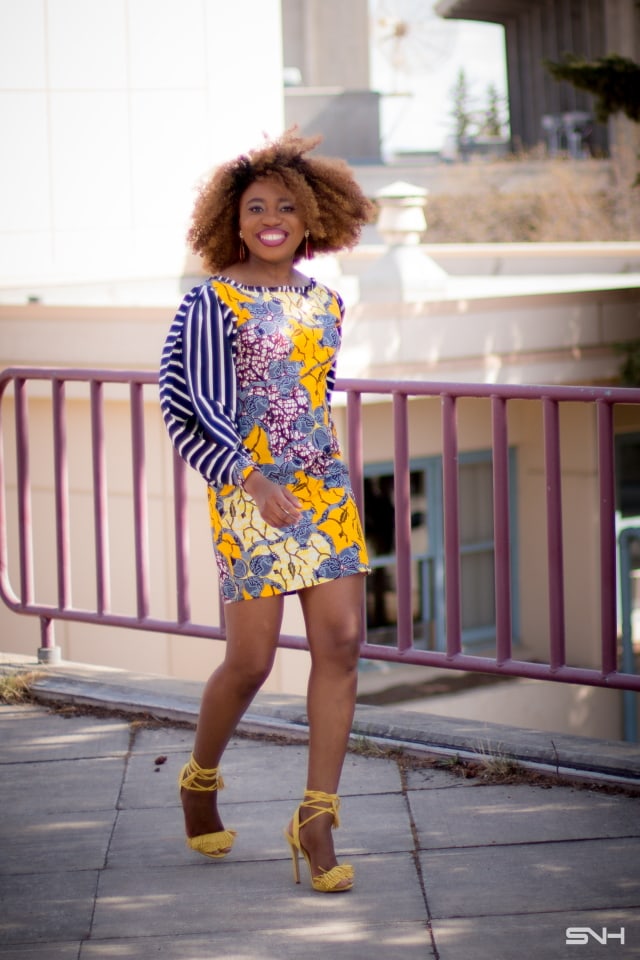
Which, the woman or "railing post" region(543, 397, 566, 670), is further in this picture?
"railing post" region(543, 397, 566, 670)

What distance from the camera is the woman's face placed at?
3.49 metres

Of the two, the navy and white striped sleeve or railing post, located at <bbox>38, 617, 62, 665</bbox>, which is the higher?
the navy and white striped sleeve

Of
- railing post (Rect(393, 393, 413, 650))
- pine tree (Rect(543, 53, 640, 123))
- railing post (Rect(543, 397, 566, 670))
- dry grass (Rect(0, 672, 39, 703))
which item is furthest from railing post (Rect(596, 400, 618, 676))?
pine tree (Rect(543, 53, 640, 123))

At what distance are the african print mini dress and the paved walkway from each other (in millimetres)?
777

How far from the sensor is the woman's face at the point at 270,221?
3494mm

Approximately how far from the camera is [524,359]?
1425 centimetres

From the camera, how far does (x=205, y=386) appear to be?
3.37 m

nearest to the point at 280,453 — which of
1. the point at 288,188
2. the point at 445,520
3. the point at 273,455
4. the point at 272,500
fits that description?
the point at 273,455

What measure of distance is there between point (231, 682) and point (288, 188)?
1.27 m

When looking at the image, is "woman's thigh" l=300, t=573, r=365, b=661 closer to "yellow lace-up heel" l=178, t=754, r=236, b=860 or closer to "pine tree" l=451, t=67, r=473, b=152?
"yellow lace-up heel" l=178, t=754, r=236, b=860

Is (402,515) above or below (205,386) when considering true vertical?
below

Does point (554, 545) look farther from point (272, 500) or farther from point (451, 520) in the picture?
point (272, 500)

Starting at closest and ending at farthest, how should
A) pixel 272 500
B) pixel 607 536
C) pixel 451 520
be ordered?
pixel 272 500
pixel 607 536
pixel 451 520

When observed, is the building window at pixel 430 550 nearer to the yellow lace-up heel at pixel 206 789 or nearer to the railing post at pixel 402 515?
the railing post at pixel 402 515
